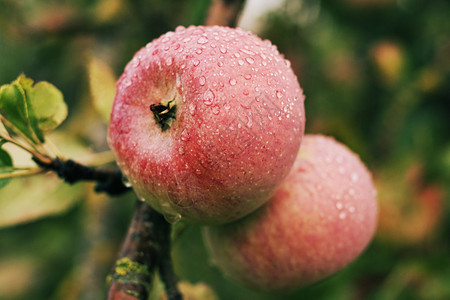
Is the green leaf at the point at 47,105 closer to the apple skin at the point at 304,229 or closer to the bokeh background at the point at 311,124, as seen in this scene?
the bokeh background at the point at 311,124

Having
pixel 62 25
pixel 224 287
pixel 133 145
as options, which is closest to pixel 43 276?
pixel 224 287

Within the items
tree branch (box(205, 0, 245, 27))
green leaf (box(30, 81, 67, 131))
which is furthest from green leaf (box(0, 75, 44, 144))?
tree branch (box(205, 0, 245, 27))

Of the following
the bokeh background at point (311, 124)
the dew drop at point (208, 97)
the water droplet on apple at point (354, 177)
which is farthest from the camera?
the bokeh background at point (311, 124)

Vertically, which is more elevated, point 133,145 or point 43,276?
point 133,145

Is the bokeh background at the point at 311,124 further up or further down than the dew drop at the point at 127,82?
further down

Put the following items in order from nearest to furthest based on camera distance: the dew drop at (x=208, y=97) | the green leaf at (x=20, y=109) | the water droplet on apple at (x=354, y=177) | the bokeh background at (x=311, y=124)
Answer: the dew drop at (x=208, y=97), the green leaf at (x=20, y=109), the water droplet on apple at (x=354, y=177), the bokeh background at (x=311, y=124)

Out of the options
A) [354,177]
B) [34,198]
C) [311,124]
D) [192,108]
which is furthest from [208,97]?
[311,124]

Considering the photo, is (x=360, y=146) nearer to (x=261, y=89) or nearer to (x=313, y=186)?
(x=313, y=186)

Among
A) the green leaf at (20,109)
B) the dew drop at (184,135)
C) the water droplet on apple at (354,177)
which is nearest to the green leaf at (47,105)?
the green leaf at (20,109)
